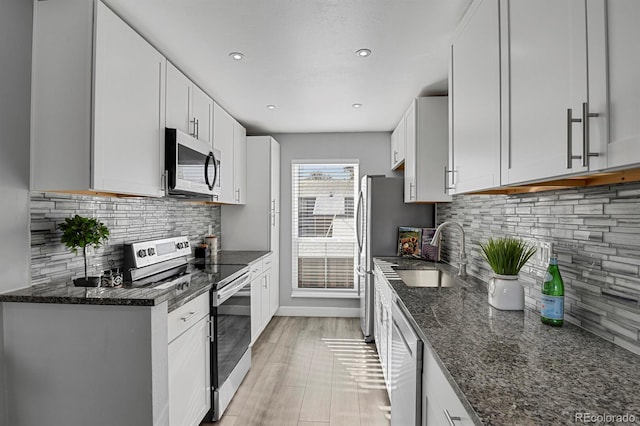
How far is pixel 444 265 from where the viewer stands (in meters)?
2.86

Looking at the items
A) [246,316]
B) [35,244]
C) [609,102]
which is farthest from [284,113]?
[609,102]

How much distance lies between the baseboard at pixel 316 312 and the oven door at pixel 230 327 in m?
1.63

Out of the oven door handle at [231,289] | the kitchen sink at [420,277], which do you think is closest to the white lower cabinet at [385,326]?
the kitchen sink at [420,277]

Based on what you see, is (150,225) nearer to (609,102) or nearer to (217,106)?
(217,106)

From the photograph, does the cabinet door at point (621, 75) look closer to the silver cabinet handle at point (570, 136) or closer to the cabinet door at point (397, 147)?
the silver cabinet handle at point (570, 136)

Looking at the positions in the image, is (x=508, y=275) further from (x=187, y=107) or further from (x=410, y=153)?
(x=187, y=107)

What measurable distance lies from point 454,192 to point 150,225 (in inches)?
84.4

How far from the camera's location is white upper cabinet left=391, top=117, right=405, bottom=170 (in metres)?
3.58

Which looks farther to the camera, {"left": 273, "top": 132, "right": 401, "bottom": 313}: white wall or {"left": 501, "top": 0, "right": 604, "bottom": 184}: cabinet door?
{"left": 273, "top": 132, "right": 401, "bottom": 313}: white wall

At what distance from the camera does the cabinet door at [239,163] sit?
3688 millimetres

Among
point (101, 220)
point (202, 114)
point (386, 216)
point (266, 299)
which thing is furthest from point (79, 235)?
point (386, 216)

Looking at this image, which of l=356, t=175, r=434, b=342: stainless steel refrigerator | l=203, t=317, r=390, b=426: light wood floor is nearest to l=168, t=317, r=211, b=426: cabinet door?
l=203, t=317, r=390, b=426: light wood floor

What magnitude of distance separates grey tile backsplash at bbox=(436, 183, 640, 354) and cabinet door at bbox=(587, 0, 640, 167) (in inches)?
15.7

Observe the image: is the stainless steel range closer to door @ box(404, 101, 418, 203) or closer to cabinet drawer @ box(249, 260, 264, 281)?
cabinet drawer @ box(249, 260, 264, 281)
